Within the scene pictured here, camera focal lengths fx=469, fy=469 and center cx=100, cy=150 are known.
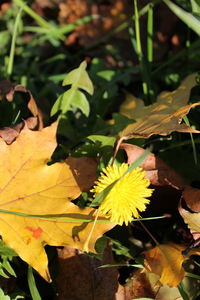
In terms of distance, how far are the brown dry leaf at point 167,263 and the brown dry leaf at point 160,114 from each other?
12.1 inches

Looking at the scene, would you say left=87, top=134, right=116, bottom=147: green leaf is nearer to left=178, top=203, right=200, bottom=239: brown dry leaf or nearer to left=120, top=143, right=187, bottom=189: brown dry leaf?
left=120, top=143, right=187, bottom=189: brown dry leaf

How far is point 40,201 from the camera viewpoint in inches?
47.4

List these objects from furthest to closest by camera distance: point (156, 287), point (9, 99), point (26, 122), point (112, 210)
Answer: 1. point (9, 99)
2. point (26, 122)
3. point (156, 287)
4. point (112, 210)

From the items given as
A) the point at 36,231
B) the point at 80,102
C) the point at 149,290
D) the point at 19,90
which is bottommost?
the point at 149,290

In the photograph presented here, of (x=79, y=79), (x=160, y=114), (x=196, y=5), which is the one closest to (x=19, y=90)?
(x=79, y=79)

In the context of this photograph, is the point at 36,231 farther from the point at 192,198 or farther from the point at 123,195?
the point at 192,198

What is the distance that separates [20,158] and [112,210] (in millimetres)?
299

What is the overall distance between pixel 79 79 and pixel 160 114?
0.30 meters

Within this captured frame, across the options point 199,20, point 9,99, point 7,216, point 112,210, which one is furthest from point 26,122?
point 199,20

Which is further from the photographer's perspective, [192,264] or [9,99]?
[9,99]

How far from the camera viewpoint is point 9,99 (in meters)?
1.44

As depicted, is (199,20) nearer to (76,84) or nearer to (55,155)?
(76,84)

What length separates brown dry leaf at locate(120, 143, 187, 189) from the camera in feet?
4.11

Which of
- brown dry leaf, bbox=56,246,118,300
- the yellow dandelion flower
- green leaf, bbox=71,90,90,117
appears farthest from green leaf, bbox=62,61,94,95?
brown dry leaf, bbox=56,246,118,300
